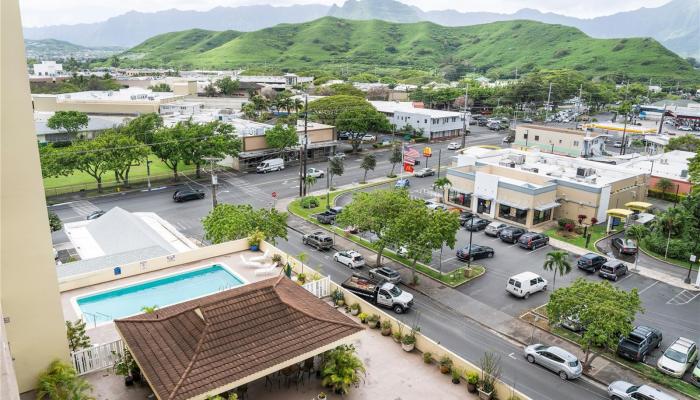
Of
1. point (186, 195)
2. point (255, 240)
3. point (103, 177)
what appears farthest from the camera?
point (103, 177)

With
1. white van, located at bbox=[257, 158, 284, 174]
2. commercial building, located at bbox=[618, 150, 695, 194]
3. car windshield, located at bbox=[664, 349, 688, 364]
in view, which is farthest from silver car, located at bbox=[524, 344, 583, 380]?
white van, located at bbox=[257, 158, 284, 174]

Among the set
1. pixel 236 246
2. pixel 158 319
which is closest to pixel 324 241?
pixel 236 246

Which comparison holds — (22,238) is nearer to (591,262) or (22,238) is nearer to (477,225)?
(591,262)

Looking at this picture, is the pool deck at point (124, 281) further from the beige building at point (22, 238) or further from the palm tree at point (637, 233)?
the palm tree at point (637, 233)

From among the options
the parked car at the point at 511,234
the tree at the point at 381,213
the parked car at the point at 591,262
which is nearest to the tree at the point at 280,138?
the tree at the point at 381,213

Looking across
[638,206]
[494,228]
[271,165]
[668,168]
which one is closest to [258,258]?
[494,228]

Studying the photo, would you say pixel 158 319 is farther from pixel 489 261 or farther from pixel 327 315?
pixel 489 261
